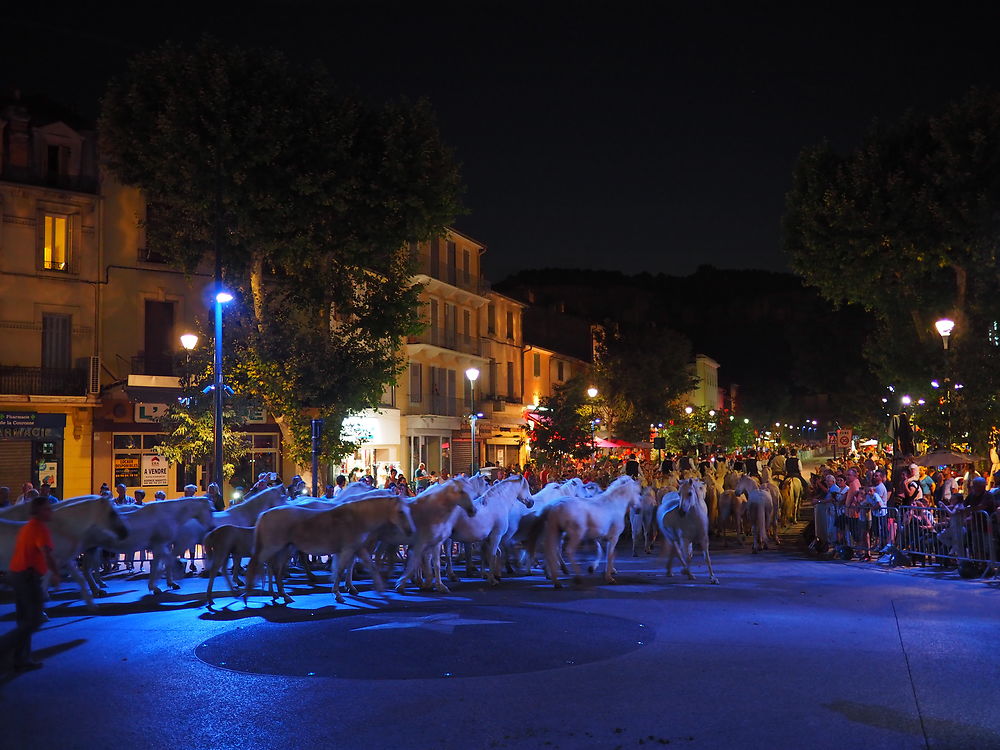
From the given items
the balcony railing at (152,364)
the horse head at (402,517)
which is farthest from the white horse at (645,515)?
the balcony railing at (152,364)

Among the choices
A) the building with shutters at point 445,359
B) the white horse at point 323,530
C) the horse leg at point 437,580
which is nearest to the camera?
the white horse at point 323,530

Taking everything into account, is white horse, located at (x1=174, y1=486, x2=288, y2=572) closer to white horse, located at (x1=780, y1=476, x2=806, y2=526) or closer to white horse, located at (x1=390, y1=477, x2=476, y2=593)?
white horse, located at (x1=390, y1=477, x2=476, y2=593)

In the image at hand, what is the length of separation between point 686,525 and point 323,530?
630 centimetres

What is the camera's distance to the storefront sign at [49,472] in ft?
99.7

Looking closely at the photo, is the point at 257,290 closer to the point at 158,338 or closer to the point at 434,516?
the point at 158,338

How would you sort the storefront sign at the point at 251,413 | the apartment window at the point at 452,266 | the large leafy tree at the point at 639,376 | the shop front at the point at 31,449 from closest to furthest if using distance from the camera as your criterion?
the storefront sign at the point at 251,413
the shop front at the point at 31,449
the apartment window at the point at 452,266
the large leafy tree at the point at 639,376

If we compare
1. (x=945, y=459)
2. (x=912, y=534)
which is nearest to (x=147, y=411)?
(x=912, y=534)

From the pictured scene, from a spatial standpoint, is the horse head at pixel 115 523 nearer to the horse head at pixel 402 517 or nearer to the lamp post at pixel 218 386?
the horse head at pixel 402 517

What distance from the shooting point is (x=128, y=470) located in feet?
106

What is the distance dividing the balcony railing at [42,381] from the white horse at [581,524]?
21.1 meters

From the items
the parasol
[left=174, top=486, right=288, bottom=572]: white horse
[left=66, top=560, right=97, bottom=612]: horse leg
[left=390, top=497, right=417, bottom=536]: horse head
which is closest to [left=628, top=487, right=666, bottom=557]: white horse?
[left=390, top=497, right=417, bottom=536]: horse head

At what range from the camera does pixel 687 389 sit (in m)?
69.6

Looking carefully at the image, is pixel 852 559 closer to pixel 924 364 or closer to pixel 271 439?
Result: pixel 924 364

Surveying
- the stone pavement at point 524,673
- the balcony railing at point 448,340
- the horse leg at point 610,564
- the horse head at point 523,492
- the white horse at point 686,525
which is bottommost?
the stone pavement at point 524,673
